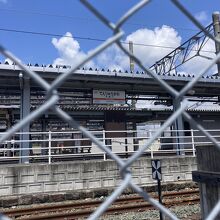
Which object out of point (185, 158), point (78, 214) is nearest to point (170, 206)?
point (78, 214)

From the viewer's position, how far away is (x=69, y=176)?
11703 mm

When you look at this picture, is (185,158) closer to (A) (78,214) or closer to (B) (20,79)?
Answer: (A) (78,214)

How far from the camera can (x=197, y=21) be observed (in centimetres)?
130

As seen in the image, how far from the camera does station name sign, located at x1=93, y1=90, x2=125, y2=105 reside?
1630cm

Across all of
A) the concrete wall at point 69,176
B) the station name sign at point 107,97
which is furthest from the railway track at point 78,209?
the station name sign at point 107,97

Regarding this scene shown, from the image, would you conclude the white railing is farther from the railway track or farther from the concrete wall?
the railway track

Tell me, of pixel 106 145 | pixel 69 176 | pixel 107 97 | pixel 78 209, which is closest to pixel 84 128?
pixel 78 209

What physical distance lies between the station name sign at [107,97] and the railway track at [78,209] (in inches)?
244

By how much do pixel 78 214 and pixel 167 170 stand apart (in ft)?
17.1

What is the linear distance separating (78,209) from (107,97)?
7514mm

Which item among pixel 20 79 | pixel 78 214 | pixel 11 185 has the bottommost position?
pixel 78 214

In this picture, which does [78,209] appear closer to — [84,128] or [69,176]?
[69,176]

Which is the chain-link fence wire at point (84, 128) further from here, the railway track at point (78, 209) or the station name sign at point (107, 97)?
the station name sign at point (107, 97)

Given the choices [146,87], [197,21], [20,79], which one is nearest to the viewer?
[197,21]
